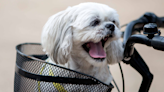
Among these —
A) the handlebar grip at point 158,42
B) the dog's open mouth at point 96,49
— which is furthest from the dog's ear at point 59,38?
the handlebar grip at point 158,42

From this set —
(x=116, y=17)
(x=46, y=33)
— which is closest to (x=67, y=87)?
(x=46, y=33)

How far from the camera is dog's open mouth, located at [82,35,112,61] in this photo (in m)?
1.02

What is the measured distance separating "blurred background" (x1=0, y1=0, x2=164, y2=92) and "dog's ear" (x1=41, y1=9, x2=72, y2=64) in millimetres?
1465

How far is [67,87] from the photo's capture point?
0.79m

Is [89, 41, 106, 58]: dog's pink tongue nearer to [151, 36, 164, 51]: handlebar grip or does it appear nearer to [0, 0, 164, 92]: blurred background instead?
[151, 36, 164, 51]: handlebar grip

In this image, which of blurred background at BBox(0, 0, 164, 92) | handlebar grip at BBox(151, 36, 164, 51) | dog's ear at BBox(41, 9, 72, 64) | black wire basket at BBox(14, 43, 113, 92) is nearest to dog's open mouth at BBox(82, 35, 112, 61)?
dog's ear at BBox(41, 9, 72, 64)

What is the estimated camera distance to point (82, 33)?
999mm

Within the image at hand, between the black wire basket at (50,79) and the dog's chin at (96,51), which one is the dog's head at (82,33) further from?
the black wire basket at (50,79)

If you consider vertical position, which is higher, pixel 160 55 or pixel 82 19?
pixel 82 19

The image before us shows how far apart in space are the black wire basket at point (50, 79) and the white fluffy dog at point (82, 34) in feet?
0.64

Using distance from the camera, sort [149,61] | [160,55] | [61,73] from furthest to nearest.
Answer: [160,55]
[149,61]
[61,73]

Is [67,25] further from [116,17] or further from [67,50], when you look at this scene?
[116,17]

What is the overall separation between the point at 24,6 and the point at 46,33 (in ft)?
11.8

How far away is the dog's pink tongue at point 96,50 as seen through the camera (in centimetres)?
103
